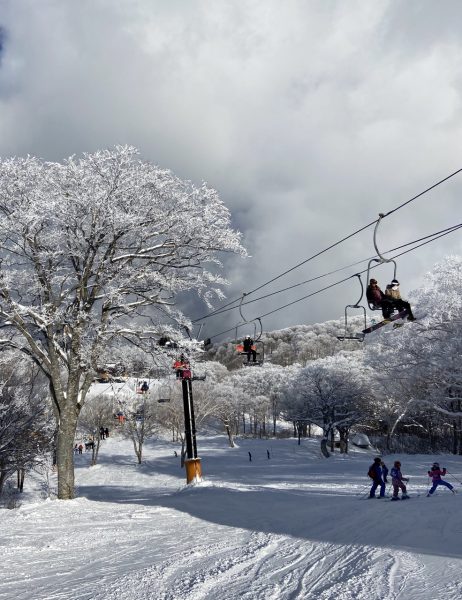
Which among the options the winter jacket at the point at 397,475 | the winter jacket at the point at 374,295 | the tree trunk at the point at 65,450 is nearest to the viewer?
the winter jacket at the point at 374,295

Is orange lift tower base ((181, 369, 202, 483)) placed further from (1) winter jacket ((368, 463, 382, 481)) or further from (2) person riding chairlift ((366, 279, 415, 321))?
(2) person riding chairlift ((366, 279, 415, 321))

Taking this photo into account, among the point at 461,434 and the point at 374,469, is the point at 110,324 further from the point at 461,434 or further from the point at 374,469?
the point at 461,434

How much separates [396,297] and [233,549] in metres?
6.98

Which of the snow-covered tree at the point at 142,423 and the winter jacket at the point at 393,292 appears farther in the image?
the snow-covered tree at the point at 142,423

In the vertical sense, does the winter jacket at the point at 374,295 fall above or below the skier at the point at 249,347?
above

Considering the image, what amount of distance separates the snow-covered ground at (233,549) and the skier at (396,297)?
183 inches

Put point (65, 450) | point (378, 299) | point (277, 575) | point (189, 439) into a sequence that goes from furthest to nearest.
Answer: point (189, 439) → point (65, 450) → point (378, 299) → point (277, 575)

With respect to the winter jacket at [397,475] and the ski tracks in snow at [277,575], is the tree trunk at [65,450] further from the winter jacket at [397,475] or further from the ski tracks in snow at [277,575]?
the winter jacket at [397,475]

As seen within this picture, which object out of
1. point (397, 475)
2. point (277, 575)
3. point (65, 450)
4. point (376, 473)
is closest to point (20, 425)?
point (65, 450)

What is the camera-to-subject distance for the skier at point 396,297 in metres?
11.7

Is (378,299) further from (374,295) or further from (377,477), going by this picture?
(377,477)

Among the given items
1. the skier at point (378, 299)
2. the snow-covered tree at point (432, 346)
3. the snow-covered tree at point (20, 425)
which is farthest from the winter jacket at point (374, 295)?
the snow-covered tree at point (432, 346)

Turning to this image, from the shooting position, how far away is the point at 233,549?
776 centimetres

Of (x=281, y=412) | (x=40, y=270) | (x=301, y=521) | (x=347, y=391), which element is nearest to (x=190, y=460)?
(x=301, y=521)
